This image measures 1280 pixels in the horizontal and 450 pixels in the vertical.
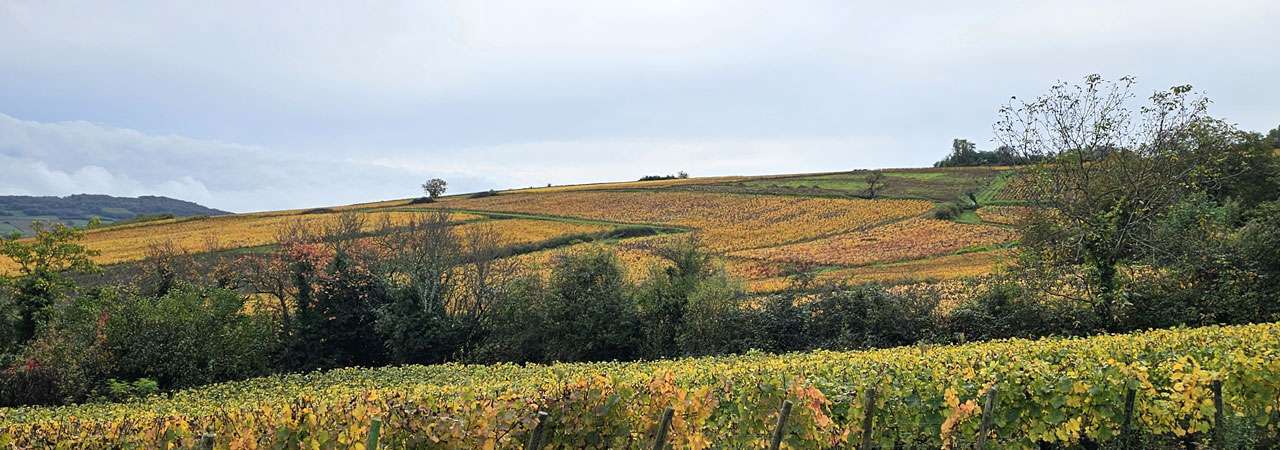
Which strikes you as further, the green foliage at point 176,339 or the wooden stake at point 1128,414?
the green foliage at point 176,339

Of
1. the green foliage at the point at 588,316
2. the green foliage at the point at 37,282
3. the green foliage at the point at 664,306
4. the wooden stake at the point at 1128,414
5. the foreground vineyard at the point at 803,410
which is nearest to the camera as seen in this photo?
the foreground vineyard at the point at 803,410

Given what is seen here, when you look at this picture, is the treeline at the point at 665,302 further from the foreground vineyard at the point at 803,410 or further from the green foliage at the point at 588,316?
the foreground vineyard at the point at 803,410

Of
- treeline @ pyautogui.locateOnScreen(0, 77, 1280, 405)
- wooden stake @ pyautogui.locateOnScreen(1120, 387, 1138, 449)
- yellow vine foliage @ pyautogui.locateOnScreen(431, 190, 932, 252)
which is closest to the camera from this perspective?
wooden stake @ pyautogui.locateOnScreen(1120, 387, 1138, 449)

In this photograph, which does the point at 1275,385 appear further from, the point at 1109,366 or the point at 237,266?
the point at 237,266

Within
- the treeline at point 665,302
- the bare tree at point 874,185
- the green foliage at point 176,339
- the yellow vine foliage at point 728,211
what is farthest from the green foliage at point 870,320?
the bare tree at point 874,185

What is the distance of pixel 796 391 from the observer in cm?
604

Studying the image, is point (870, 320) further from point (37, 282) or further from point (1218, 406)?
point (37, 282)

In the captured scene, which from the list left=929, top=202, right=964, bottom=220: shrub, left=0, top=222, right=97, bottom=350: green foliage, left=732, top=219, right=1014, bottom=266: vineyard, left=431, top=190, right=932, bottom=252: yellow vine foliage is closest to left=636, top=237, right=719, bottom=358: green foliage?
left=732, top=219, right=1014, bottom=266: vineyard

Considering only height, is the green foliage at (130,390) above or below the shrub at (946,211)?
below

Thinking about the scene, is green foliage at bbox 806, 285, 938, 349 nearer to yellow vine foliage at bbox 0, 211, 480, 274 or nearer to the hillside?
the hillside

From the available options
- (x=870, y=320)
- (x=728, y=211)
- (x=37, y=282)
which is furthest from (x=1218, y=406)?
(x=728, y=211)

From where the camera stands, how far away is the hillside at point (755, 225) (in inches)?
1906

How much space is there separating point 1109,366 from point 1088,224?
18113 millimetres

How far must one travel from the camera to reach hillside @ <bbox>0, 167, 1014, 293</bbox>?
4841cm
